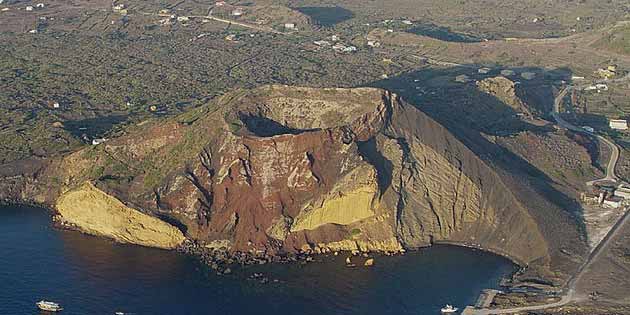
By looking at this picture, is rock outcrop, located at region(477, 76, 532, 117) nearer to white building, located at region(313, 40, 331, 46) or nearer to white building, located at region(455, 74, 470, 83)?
white building, located at region(455, 74, 470, 83)

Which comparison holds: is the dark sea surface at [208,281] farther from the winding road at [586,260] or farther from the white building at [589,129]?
the white building at [589,129]

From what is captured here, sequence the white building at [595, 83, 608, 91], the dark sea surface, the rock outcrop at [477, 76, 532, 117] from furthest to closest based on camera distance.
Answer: the white building at [595, 83, 608, 91], the rock outcrop at [477, 76, 532, 117], the dark sea surface

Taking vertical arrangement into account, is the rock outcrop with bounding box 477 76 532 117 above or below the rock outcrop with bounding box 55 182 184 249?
below

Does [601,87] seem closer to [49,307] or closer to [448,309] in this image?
[448,309]

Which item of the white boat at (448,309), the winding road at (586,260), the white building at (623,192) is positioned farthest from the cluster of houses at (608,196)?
the white boat at (448,309)

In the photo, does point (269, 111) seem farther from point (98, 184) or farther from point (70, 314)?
point (70, 314)

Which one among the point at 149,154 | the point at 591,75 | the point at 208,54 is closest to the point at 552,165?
the point at 149,154

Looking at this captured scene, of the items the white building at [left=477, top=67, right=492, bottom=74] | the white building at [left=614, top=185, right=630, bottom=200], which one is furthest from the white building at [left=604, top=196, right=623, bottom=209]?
the white building at [left=477, top=67, right=492, bottom=74]

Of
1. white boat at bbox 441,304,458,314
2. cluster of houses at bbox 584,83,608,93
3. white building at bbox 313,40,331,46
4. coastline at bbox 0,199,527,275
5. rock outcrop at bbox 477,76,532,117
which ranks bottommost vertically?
white building at bbox 313,40,331,46
